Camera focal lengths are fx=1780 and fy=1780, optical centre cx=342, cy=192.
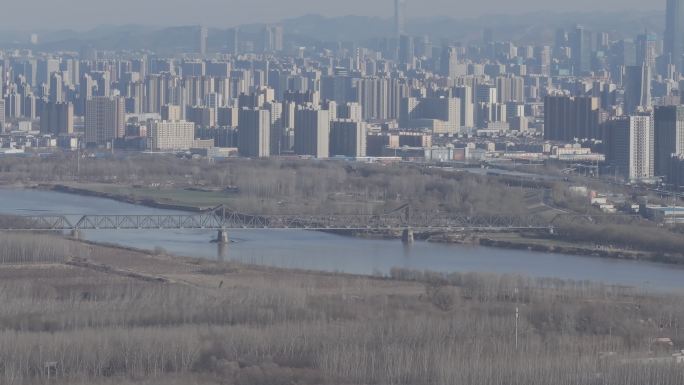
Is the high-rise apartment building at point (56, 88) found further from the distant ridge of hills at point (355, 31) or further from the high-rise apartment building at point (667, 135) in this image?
the distant ridge of hills at point (355, 31)

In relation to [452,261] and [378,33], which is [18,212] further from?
[378,33]

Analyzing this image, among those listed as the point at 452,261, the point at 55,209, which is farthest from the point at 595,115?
the point at 452,261

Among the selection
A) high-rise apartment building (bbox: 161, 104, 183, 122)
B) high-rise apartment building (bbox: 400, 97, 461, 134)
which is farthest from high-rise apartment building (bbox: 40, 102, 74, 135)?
high-rise apartment building (bbox: 400, 97, 461, 134)

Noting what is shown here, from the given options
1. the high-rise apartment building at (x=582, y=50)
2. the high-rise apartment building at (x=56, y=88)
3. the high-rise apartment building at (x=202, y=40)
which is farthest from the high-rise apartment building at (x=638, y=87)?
the high-rise apartment building at (x=202, y=40)

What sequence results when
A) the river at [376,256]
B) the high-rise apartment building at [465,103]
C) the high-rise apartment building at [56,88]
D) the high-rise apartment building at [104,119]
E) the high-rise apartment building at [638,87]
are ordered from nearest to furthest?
the river at [376,256], the high-rise apartment building at [104,119], the high-rise apartment building at [638,87], the high-rise apartment building at [465,103], the high-rise apartment building at [56,88]

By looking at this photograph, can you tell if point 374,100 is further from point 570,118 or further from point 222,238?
Answer: point 222,238

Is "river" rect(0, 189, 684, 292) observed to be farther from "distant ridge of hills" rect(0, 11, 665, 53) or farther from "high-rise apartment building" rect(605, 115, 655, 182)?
"distant ridge of hills" rect(0, 11, 665, 53)

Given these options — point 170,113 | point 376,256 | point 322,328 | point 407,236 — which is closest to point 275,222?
point 407,236
